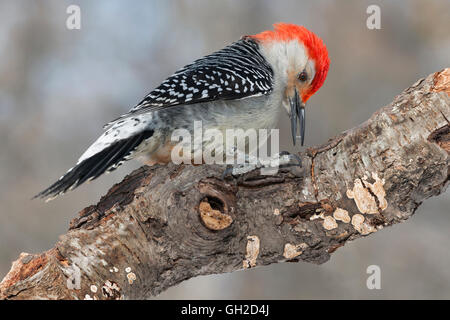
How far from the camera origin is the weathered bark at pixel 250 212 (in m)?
2.74

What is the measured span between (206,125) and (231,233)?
125 cm

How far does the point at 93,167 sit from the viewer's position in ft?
11.1

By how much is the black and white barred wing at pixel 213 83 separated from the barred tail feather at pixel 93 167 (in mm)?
255

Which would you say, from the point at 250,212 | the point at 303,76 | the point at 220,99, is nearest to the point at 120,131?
the point at 220,99

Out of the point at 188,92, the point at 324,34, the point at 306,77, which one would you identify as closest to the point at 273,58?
the point at 306,77

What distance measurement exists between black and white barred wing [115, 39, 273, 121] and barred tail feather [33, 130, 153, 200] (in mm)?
255

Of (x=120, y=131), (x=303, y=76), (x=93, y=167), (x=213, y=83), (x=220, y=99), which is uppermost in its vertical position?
(x=303, y=76)

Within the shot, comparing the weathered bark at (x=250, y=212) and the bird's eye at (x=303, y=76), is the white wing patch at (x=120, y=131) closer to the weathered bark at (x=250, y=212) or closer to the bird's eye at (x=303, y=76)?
the weathered bark at (x=250, y=212)

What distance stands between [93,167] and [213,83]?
125 centimetres

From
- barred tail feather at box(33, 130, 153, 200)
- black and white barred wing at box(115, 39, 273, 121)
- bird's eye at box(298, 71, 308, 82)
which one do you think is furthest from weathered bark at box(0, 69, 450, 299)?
bird's eye at box(298, 71, 308, 82)

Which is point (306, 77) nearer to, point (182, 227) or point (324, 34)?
point (324, 34)

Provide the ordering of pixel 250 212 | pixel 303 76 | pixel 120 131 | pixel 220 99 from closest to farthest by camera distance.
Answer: pixel 250 212 → pixel 120 131 → pixel 220 99 → pixel 303 76

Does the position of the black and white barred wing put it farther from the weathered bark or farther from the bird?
the weathered bark

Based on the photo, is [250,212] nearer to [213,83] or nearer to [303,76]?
[213,83]
